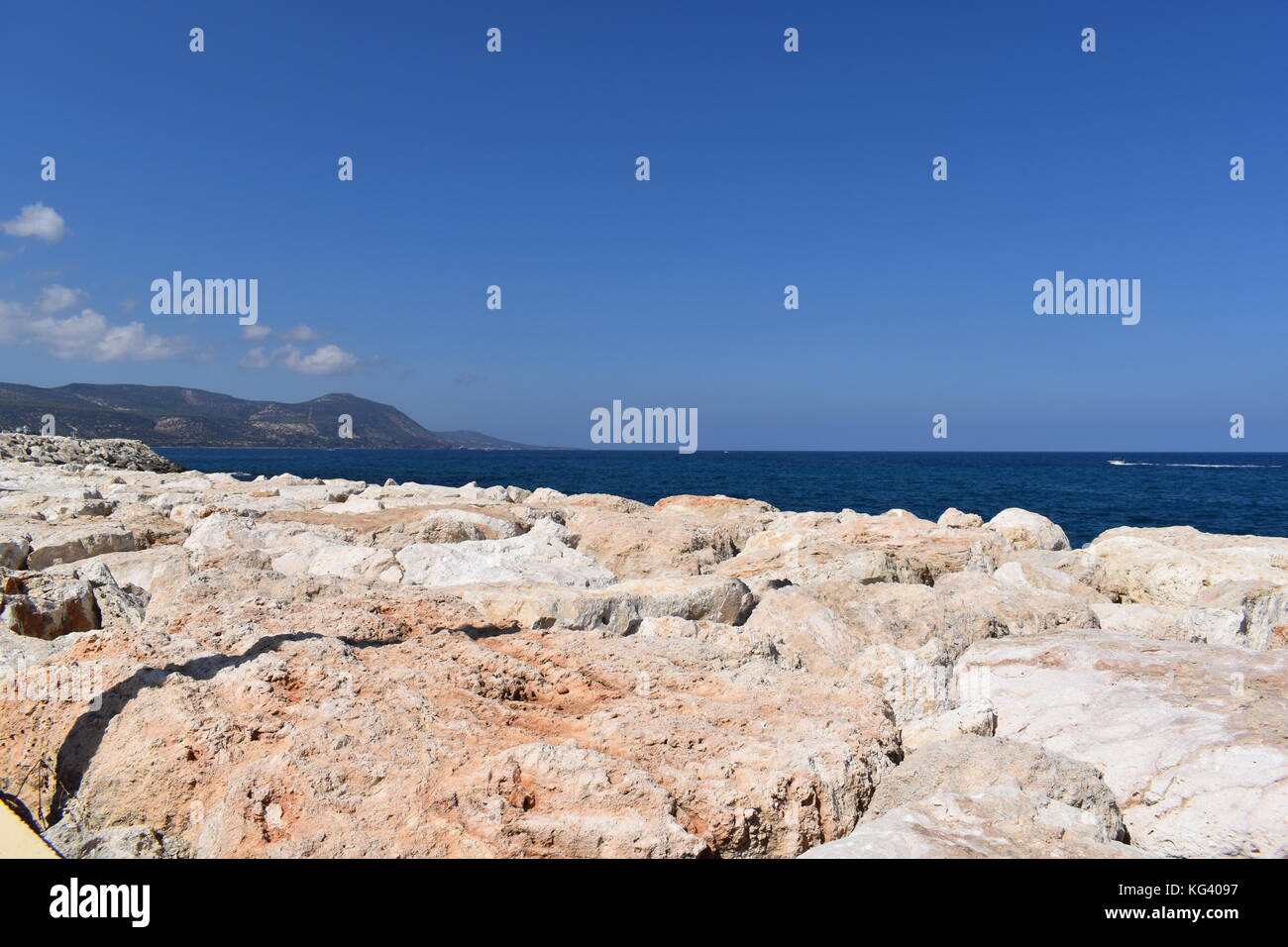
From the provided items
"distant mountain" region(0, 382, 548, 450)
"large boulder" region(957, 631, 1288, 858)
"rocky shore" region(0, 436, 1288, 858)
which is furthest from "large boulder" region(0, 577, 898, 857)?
"distant mountain" region(0, 382, 548, 450)

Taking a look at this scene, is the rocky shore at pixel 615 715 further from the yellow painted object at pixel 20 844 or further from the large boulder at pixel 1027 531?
the large boulder at pixel 1027 531

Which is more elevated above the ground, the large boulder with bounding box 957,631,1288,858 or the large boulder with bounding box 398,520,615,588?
the large boulder with bounding box 398,520,615,588

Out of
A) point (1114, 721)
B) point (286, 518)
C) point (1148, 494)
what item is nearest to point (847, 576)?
point (1114, 721)

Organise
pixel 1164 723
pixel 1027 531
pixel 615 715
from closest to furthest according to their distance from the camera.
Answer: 1. pixel 615 715
2. pixel 1164 723
3. pixel 1027 531

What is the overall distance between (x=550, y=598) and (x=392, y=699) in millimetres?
1932

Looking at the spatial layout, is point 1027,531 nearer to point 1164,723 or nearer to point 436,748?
point 1164,723

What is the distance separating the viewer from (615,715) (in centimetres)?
424

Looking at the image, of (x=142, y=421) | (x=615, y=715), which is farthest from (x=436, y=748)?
(x=142, y=421)

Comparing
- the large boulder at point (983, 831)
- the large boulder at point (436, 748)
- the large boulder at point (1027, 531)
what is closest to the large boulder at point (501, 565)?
the large boulder at point (436, 748)

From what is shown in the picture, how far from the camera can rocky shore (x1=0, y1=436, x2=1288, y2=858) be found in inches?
131

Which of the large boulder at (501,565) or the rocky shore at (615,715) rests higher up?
the large boulder at (501,565)

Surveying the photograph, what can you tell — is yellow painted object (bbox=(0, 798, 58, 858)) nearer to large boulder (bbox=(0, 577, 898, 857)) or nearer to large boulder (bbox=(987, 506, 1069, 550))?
large boulder (bbox=(0, 577, 898, 857))

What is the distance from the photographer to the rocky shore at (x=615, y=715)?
3.33 meters
